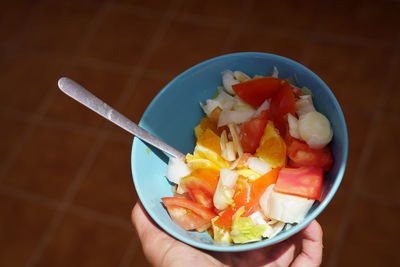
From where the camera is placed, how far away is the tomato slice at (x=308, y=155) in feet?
3.16

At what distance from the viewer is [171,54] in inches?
94.3

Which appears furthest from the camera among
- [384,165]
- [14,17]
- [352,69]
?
[14,17]

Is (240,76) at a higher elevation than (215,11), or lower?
lower

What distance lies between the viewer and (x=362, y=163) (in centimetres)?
192

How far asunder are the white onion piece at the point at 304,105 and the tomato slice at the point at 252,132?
0.07 m

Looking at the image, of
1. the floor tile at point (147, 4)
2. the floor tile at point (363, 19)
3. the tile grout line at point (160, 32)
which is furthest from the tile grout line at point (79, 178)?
the floor tile at point (363, 19)

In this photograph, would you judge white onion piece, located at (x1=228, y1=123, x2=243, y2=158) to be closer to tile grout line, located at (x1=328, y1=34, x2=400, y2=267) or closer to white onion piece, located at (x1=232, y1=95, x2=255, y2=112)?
white onion piece, located at (x1=232, y1=95, x2=255, y2=112)

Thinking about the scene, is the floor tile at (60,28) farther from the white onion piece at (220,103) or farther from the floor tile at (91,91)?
the white onion piece at (220,103)

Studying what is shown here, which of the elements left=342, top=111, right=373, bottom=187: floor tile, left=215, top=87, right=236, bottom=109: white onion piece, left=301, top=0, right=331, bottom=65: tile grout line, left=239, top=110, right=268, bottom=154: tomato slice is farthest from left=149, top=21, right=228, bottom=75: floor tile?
left=239, top=110, right=268, bottom=154: tomato slice

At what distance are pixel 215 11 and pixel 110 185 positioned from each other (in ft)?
3.44

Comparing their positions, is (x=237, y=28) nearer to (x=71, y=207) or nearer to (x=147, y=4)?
(x=147, y=4)

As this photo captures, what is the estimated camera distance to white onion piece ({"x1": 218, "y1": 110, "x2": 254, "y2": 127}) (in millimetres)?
1068

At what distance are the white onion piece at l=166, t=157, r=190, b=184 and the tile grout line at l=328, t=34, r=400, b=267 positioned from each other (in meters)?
0.98

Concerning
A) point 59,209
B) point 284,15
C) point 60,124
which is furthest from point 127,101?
point 284,15
